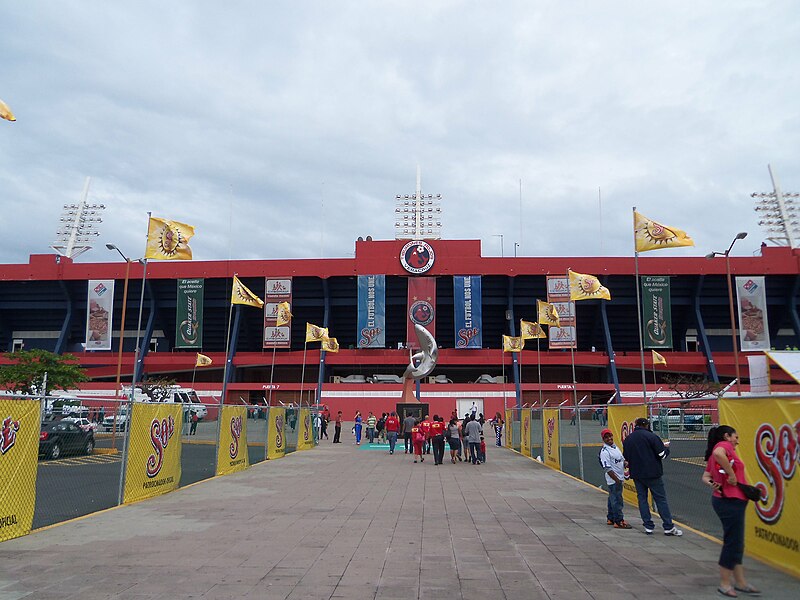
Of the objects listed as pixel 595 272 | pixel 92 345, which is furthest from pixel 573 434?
pixel 92 345

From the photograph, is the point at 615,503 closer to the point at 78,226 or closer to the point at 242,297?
the point at 242,297

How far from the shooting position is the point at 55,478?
A: 15234 mm

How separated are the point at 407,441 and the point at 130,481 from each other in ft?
50.0

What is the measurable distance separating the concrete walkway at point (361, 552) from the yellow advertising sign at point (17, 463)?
0.96 ft

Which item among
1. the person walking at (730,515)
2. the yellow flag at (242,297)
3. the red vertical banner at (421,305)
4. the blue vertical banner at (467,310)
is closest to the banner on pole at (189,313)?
the red vertical banner at (421,305)

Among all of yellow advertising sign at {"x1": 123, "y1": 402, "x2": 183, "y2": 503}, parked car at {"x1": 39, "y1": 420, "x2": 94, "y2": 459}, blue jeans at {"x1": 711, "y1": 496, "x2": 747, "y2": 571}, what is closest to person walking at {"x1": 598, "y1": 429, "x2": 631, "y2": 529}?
blue jeans at {"x1": 711, "y1": 496, "x2": 747, "y2": 571}

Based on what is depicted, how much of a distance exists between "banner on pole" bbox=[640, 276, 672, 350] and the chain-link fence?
3815 cm

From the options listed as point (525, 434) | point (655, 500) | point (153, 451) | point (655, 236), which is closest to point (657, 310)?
point (525, 434)

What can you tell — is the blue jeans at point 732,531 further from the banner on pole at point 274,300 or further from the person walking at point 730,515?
the banner on pole at point 274,300

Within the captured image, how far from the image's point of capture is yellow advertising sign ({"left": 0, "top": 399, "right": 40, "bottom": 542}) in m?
8.37

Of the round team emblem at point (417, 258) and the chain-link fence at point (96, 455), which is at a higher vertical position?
the round team emblem at point (417, 258)

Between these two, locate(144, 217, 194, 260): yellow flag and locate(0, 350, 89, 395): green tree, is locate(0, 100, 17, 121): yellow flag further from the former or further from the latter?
locate(0, 350, 89, 395): green tree

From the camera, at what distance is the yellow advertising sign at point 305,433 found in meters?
27.4

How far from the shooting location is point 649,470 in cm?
895
